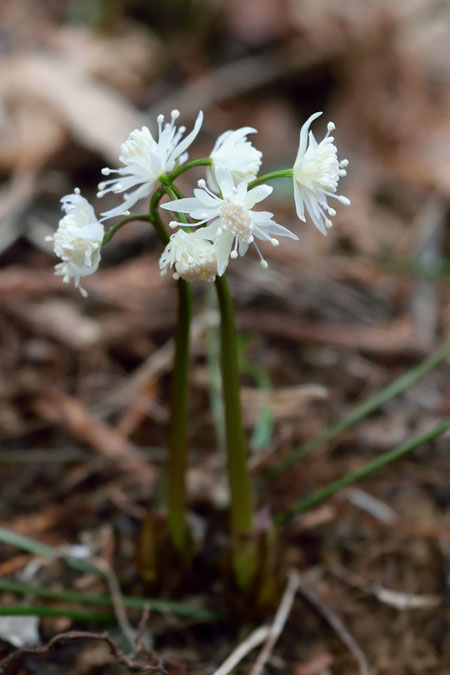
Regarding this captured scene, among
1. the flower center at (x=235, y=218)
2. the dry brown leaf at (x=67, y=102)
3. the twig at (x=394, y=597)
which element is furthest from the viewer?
the dry brown leaf at (x=67, y=102)

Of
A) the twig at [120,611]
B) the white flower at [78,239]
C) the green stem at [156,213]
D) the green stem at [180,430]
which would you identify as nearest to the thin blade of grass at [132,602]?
the twig at [120,611]

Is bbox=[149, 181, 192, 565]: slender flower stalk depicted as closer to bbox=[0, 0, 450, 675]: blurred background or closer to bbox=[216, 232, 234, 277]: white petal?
bbox=[216, 232, 234, 277]: white petal

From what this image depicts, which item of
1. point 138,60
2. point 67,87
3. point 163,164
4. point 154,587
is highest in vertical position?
point 138,60

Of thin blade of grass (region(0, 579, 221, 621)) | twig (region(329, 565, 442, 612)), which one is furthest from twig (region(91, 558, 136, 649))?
twig (region(329, 565, 442, 612))

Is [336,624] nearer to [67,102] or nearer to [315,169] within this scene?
[315,169]

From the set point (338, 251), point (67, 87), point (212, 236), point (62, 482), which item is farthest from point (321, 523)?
point (67, 87)

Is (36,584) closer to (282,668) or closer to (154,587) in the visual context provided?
(154,587)

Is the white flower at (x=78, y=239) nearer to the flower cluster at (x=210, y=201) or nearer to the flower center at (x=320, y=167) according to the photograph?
the flower cluster at (x=210, y=201)
